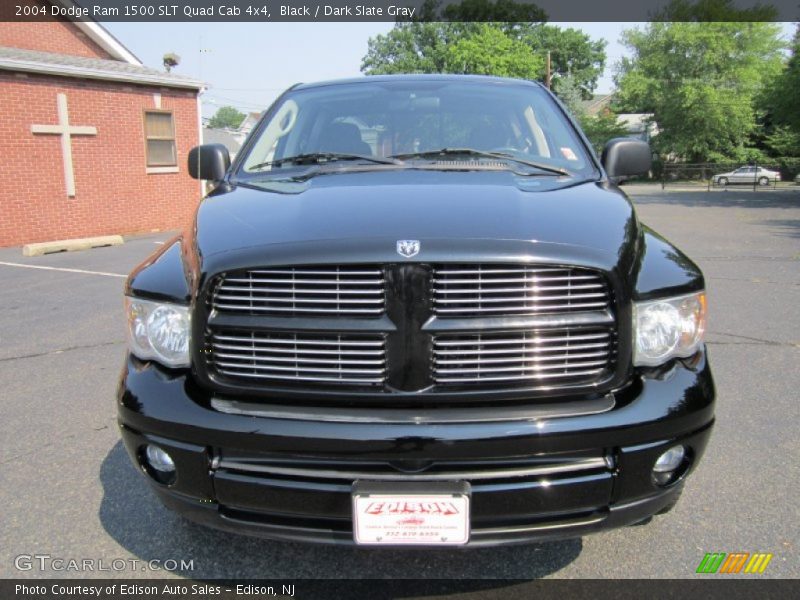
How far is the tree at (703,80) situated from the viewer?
155 ft

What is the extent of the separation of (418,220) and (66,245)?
1173cm

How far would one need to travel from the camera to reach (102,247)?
1295 centimetres

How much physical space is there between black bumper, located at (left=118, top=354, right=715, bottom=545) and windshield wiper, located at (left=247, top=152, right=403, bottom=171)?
1389 millimetres

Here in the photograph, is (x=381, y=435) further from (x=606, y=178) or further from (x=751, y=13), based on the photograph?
(x=751, y=13)

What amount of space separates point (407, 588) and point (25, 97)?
548 inches

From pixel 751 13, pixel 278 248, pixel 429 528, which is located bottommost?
pixel 429 528

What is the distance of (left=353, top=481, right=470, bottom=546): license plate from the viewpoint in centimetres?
194

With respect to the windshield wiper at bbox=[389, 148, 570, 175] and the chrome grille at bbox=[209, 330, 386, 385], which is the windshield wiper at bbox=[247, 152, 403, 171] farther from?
the chrome grille at bbox=[209, 330, 386, 385]

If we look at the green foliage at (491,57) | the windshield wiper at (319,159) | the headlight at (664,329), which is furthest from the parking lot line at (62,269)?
the green foliage at (491,57)

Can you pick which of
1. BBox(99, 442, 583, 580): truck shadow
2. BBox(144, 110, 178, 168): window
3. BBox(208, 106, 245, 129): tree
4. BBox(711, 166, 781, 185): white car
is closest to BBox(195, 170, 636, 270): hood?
BBox(99, 442, 583, 580): truck shadow

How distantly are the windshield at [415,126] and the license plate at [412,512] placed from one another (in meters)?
1.53

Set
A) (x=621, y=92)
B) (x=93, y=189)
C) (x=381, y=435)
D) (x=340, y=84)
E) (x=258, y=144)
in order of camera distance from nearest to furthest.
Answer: (x=381, y=435), (x=258, y=144), (x=340, y=84), (x=93, y=189), (x=621, y=92)

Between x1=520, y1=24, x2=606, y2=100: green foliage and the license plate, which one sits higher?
x1=520, y1=24, x2=606, y2=100: green foliage

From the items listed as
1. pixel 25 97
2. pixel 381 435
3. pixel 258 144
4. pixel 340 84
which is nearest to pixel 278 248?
pixel 381 435
